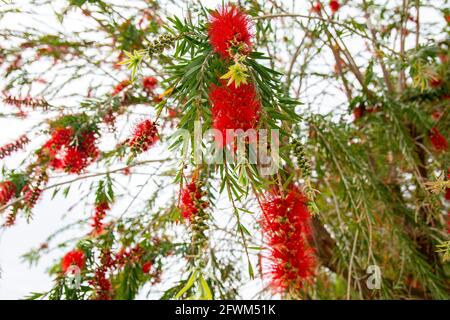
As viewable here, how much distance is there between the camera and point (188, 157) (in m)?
0.59

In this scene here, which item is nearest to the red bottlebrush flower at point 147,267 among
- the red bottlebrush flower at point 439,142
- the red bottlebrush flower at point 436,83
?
the red bottlebrush flower at point 439,142

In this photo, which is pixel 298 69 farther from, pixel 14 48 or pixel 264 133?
pixel 264 133

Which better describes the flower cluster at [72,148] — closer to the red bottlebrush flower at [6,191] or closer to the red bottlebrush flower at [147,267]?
the red bottlebrush flower at [6,191]

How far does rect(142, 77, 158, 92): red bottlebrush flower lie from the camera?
144 centimetres

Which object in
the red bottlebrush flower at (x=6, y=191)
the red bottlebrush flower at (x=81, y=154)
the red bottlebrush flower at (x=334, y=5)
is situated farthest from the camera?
the red bottlebrush flower at (x=334, y=5)

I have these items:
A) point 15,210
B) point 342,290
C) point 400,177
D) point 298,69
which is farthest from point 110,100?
point 342,290

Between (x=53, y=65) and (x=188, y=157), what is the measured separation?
1147mm

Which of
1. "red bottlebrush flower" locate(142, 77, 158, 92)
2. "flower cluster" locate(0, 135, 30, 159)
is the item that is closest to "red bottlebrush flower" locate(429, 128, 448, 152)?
"red bottlebrush flower" locate(142, 77, 158, 92)

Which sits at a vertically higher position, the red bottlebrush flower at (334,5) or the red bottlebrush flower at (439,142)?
the red bottlebrush flower at (334,5)

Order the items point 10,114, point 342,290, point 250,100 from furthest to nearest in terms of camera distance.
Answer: point 342,290
point 10,114
point 250,100

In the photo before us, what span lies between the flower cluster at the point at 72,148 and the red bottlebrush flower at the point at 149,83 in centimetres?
41

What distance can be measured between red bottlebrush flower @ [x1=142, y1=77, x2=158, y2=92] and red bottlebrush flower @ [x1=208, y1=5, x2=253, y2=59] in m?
0.86

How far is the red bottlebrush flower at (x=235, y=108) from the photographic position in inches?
20.5
